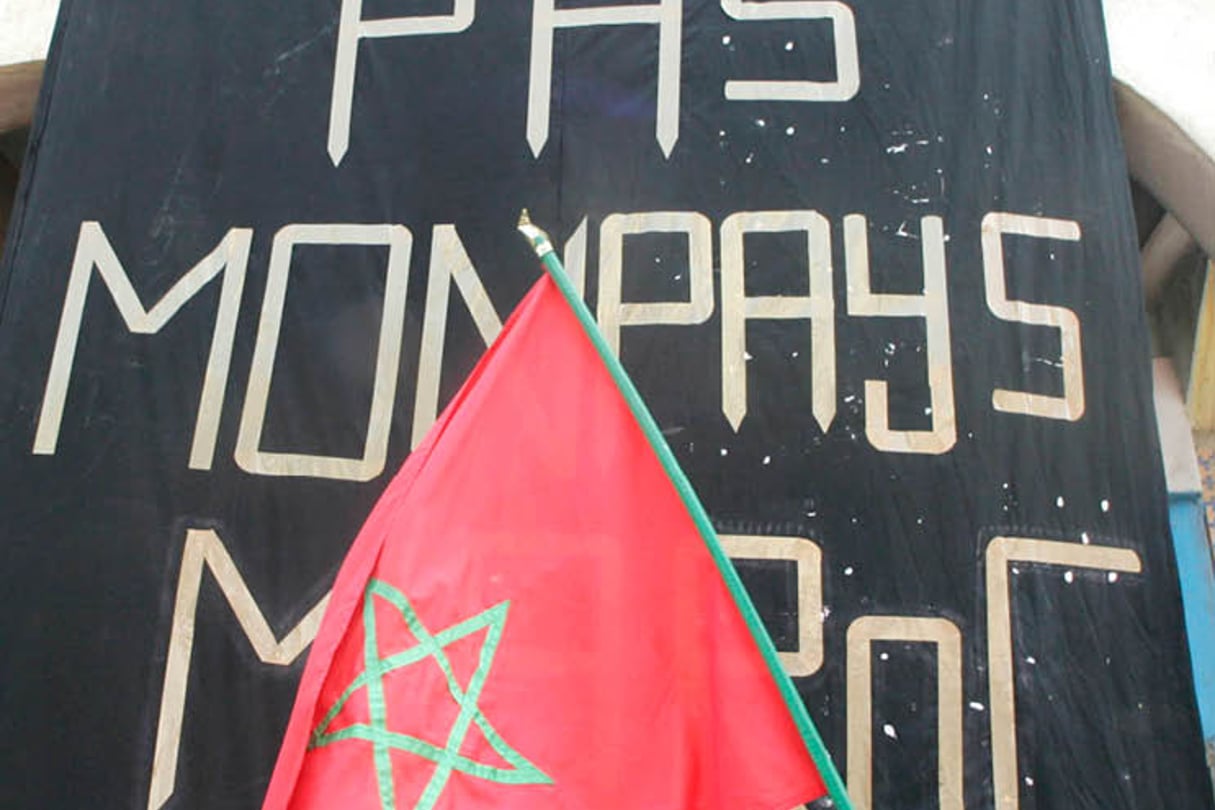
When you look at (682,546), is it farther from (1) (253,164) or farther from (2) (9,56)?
(2) (9,56)

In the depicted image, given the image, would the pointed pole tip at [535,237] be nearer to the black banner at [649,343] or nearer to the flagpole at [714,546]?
the flagpole at [714,546]

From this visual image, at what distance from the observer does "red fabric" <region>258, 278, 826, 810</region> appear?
236 centimetres

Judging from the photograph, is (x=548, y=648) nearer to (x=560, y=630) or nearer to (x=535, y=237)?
(x=560, y=630)

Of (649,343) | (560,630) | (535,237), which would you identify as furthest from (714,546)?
(649,343)

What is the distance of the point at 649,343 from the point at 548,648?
129 cm

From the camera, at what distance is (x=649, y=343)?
354cm

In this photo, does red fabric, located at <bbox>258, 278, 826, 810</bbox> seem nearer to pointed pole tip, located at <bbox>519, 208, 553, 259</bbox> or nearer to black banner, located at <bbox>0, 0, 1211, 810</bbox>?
pointed pole tip, located at <bbox>519, 208, 553, 259</bbox>

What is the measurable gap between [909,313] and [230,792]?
224 centimetres

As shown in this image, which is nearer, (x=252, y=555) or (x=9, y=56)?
(x=252, y=555)

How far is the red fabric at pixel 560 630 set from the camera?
236cm

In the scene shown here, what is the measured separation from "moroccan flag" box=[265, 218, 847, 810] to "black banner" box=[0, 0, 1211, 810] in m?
0.85

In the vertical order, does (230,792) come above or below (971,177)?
below

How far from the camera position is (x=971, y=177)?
3.60m

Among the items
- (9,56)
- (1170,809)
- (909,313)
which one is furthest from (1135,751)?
(9,56)
